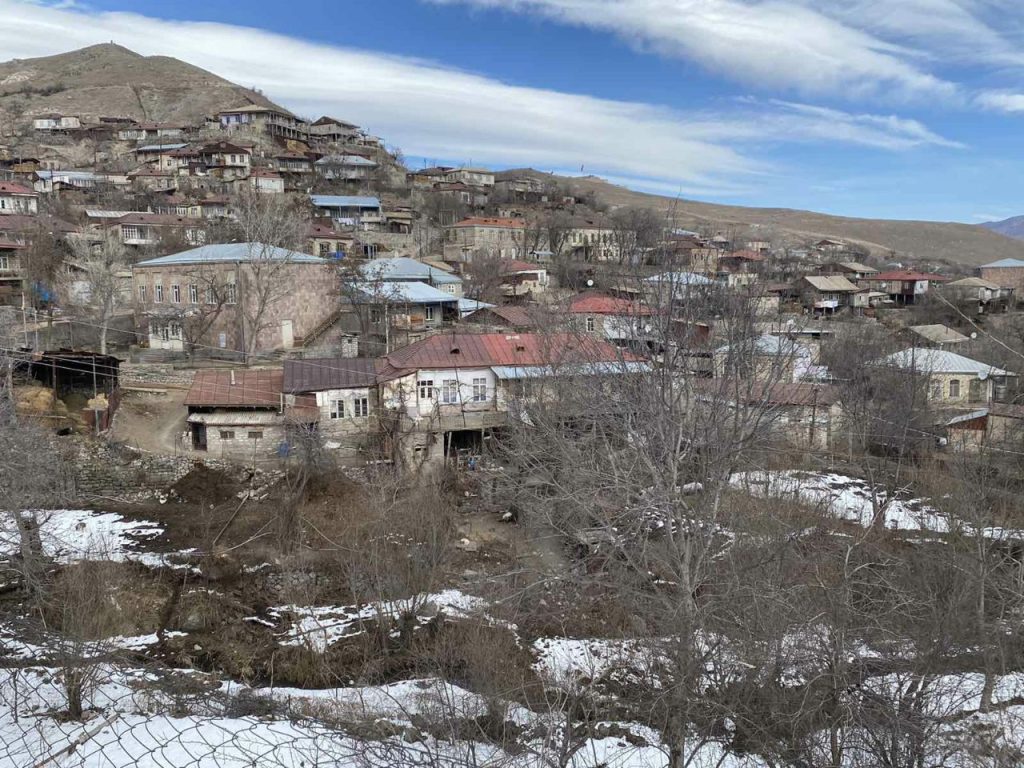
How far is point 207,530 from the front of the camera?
17375 millimetres

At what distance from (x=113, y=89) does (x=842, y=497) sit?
360 feet

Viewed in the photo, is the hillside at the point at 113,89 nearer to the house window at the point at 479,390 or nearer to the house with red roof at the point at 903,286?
the house with red roof at the point at 903,286

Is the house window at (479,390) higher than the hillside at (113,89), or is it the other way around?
the hillside at (113,89)

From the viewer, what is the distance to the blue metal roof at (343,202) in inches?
2258

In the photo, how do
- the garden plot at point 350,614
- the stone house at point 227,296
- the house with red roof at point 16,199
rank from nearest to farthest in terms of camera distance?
the garden plot at point 350,614 → the stone house at point 227,296 → the house with red roof at point 16,199

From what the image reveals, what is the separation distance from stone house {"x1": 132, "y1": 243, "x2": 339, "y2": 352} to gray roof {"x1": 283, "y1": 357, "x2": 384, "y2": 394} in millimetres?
6532

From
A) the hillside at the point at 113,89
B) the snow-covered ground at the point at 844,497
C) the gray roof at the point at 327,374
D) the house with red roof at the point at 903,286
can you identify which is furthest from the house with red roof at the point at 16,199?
the house with red roof at the point at 903,286

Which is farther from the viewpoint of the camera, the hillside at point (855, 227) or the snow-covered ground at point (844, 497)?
the hillside at point (855, 227)

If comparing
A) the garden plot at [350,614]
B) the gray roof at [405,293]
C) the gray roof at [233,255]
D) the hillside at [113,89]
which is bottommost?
the garden plot at [350,614]

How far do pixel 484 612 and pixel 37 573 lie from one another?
8113mm

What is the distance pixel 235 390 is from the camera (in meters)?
21.4

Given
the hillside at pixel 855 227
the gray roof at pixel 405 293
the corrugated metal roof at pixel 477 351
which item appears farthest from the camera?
the hillside at pixel 855 227

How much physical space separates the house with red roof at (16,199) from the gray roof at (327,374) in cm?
4076

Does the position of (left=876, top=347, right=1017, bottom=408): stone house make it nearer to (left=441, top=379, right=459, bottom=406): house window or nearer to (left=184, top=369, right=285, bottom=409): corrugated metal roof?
(left=441, top=379, right=459, bottom=406): house window
